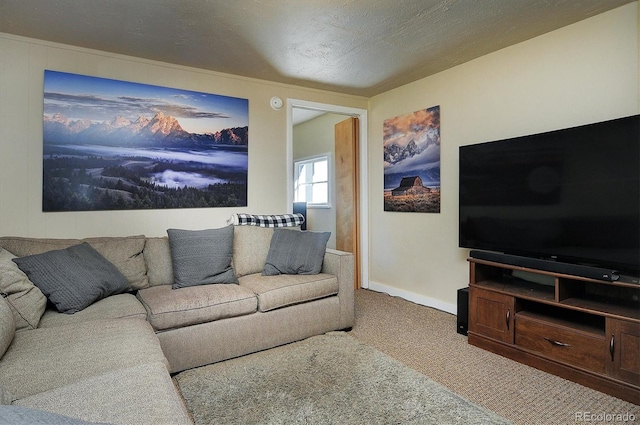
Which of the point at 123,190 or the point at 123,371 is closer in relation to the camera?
the point at 123,371

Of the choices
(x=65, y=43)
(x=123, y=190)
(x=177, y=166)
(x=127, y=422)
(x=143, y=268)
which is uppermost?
(x=65, y=43)

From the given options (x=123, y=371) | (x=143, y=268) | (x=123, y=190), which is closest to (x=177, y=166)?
(x=123, y=190)

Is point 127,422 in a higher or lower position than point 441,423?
higher

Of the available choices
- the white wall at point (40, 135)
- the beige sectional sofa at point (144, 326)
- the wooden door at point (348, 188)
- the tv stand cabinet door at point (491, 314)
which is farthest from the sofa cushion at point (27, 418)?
the wooden door at point (348, 188)

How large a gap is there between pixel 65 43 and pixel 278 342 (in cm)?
293

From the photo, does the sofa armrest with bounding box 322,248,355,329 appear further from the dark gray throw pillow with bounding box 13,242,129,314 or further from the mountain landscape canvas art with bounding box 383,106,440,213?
the dark gray throw pillow with bounding box 13,242,129,314

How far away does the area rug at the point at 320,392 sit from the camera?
180cm

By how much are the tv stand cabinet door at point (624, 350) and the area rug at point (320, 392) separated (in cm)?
78

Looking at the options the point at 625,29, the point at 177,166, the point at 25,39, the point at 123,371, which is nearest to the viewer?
the point at 123,371

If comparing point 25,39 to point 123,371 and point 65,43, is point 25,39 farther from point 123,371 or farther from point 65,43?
point 123,371

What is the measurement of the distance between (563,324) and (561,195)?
83cm

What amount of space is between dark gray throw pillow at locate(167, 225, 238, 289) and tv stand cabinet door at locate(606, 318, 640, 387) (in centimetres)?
248

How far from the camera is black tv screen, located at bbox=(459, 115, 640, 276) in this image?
2033mm

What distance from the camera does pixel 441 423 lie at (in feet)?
5.72
